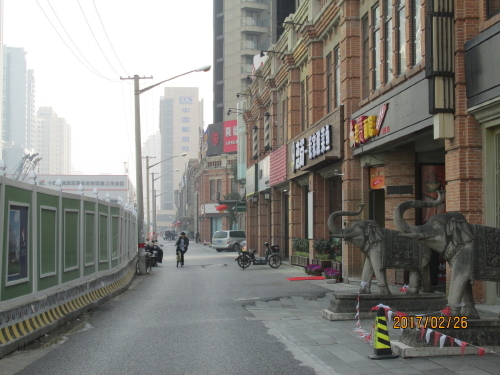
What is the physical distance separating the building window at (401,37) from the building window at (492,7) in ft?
13.2

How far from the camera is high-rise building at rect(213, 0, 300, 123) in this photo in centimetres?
8012

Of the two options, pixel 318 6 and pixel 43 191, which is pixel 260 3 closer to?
pixel 318 6

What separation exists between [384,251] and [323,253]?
11.5 metres

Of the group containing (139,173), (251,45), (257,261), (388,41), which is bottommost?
(257,261)

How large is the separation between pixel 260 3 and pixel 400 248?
70.9 meters

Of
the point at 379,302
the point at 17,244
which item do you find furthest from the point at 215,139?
the point at 17,244

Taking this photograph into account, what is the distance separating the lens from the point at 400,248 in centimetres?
1322

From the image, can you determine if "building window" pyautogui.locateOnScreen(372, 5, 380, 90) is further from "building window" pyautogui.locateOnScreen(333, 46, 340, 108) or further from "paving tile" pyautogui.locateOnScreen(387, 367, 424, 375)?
"paving tile" pyautogui.locateOnScreen(387, 367, 424, 375)

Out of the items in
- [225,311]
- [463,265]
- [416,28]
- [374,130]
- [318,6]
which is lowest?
[225,311]

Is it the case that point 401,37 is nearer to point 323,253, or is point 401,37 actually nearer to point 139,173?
point 323,253

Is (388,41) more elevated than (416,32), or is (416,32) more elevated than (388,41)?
(388,41)

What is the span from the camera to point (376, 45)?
1969 centimetres

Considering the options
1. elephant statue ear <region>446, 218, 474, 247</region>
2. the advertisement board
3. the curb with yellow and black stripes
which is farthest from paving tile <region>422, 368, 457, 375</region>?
the advertisement board

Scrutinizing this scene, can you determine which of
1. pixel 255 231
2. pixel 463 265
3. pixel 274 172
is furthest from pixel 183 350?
pixel 255 231
